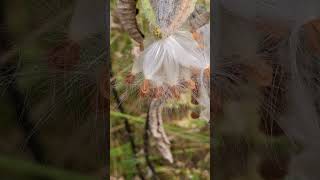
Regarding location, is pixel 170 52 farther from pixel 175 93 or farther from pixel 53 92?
pixel 53 92

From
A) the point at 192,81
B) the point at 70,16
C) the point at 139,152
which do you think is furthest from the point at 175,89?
the point at 70,16

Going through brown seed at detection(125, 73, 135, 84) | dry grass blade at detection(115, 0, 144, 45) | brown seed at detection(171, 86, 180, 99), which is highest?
dry grass blade at detection(115, 0, 144, 45)

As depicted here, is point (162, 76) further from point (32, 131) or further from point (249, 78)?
point (32, 131)

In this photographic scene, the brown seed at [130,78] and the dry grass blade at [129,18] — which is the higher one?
the dry grass blade at [129,18]

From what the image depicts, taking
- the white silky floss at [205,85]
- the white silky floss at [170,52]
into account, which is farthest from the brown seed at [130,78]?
the white silky floss at [205,85]

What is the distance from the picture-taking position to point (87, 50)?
0.71 m

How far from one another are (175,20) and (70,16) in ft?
0.65

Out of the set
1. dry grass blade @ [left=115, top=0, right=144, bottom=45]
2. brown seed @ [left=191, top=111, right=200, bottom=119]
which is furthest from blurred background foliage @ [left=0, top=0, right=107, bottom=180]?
brown seed @ [left=191, top=111, right=200, bottom=119]

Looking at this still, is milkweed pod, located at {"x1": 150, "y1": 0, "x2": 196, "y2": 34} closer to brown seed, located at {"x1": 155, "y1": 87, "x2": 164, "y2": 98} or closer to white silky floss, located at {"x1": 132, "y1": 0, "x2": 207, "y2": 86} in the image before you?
white silky floss, located at {"x1": 132, "y1": 0, "x2": 207, "y2": 86}

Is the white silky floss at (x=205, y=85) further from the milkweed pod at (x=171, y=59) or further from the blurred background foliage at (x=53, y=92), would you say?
the blurred background foliage at (x=53, y=92)

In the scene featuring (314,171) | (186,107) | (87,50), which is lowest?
(314,171)

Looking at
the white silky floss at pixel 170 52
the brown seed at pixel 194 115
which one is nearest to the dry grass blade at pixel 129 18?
the white silky floss at pixel 170 52

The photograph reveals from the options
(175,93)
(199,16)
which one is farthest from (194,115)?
(199,16)

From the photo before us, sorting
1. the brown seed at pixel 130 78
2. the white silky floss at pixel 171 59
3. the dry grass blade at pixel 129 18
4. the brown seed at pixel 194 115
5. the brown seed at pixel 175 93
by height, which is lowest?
the brown seed at pixel 194 115
